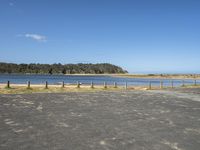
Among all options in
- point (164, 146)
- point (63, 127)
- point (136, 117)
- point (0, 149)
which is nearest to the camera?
point (0, 149)

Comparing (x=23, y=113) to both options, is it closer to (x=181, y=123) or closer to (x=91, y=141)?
(x=91, y=141)

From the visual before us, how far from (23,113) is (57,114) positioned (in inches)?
71.4

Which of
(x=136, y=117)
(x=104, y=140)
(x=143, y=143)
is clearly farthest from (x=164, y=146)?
(x=136, y=117)

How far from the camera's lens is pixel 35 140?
9.78 m

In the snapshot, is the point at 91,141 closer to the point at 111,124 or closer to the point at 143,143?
the point at 143,143

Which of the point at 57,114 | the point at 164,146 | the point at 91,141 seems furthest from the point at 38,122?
the point at 164,146

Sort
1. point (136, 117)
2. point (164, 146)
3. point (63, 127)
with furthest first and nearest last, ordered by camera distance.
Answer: point (136, 117) < point (63, 127) < point (164, 146)

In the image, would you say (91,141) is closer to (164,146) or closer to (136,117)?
(164,146)

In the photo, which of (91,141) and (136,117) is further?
(136,117)

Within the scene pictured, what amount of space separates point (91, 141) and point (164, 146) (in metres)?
2.36

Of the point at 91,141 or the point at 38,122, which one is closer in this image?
the point at 91,141

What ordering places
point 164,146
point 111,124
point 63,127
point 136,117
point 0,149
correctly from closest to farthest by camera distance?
point 0,149 → point 164,146 → point 63,127 → point 111,124 → point 136,117

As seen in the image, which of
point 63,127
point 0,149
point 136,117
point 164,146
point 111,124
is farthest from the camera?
point 136,117

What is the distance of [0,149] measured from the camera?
855 cm
